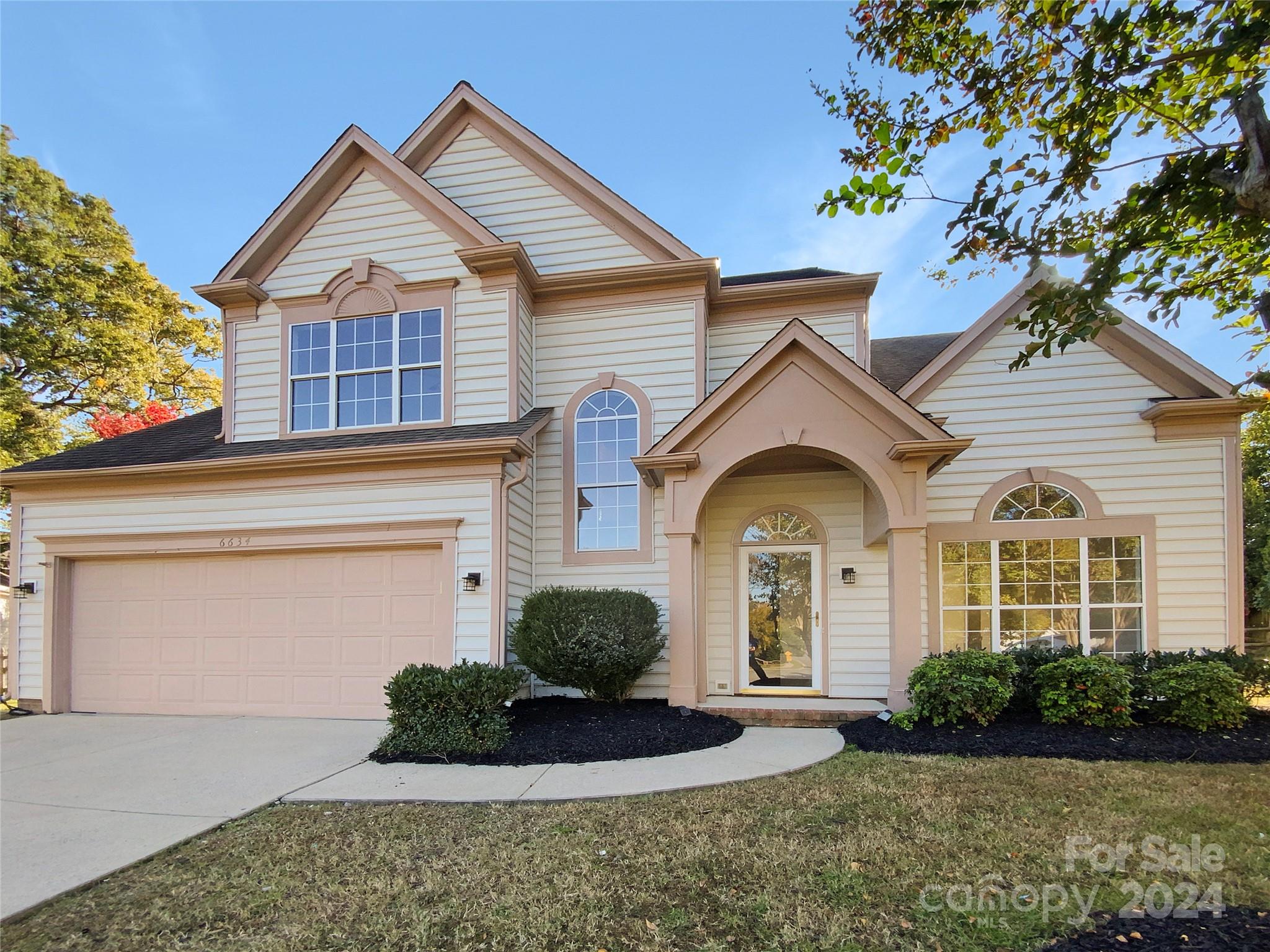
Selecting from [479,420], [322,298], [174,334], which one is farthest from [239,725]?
[174,334]

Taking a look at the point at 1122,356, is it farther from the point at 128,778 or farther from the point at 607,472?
the point at 128,778

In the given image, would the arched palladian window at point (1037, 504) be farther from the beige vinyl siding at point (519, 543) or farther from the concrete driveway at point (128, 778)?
the concrete driveway at point (128, 778)

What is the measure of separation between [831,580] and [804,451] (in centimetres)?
202

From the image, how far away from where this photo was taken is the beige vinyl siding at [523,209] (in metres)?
10.2

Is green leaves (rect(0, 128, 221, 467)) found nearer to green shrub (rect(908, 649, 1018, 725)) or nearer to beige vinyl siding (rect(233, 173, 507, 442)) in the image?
beige vinyl siding (rect(233, 173, 507, 442))

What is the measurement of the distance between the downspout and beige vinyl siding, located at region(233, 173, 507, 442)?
57.8 inches

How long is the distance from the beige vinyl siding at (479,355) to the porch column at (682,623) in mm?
3131

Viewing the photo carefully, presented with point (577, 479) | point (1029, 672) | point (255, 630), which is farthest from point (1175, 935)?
point (255, 630)

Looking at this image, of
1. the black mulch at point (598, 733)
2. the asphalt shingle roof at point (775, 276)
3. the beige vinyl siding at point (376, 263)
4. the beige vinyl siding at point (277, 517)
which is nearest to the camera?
the black mulch at point (598, 733)

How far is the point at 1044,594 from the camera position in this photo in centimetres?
894

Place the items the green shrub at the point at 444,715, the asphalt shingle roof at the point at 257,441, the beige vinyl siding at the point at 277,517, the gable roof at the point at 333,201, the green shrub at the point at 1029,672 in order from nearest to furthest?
the green shrub at the point at 444,715
the green shrub at the point at 1029,672
the beige vinyl siding at the point at 277,517
the asphalt shingle roof at the point at 257,441
the gable roof at the point at 333,201

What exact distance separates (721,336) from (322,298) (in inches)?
240

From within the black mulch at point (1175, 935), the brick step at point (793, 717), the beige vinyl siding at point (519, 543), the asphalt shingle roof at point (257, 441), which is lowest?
the brick step at point (793, 717)

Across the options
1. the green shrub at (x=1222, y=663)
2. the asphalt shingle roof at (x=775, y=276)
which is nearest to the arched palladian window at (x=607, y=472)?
the asphalt shingle roof at (x=775, y=276)
